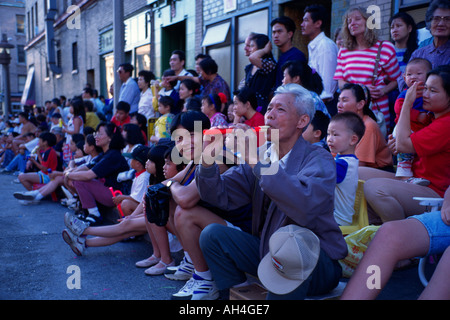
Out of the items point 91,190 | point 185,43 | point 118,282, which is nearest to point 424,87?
point 118,282

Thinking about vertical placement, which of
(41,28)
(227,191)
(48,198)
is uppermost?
(41,28)

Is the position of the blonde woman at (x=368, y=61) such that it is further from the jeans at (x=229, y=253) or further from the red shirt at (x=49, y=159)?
the red shirt at (x=49, y=159)

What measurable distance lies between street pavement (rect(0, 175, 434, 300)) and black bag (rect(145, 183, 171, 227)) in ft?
1.73

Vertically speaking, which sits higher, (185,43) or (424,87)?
(185,43)

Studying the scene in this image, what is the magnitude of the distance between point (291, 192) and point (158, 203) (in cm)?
151

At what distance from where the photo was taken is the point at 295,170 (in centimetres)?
240

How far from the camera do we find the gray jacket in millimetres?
2111

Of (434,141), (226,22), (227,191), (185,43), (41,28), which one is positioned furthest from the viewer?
(41,28)

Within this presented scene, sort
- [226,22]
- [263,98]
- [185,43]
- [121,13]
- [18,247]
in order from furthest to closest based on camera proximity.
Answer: [185,43] → [226,22] → [121,13] → [263,98] → [18,247]

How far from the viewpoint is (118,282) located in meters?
3.41

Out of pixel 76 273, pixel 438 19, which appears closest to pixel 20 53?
pixel 76 273

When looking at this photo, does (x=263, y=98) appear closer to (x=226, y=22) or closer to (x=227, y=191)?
(x=227, y=191)

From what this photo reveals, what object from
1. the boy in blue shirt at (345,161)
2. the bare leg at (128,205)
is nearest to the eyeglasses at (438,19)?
the boy in blue shirt at (345,161)

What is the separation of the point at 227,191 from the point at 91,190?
3299 mm
